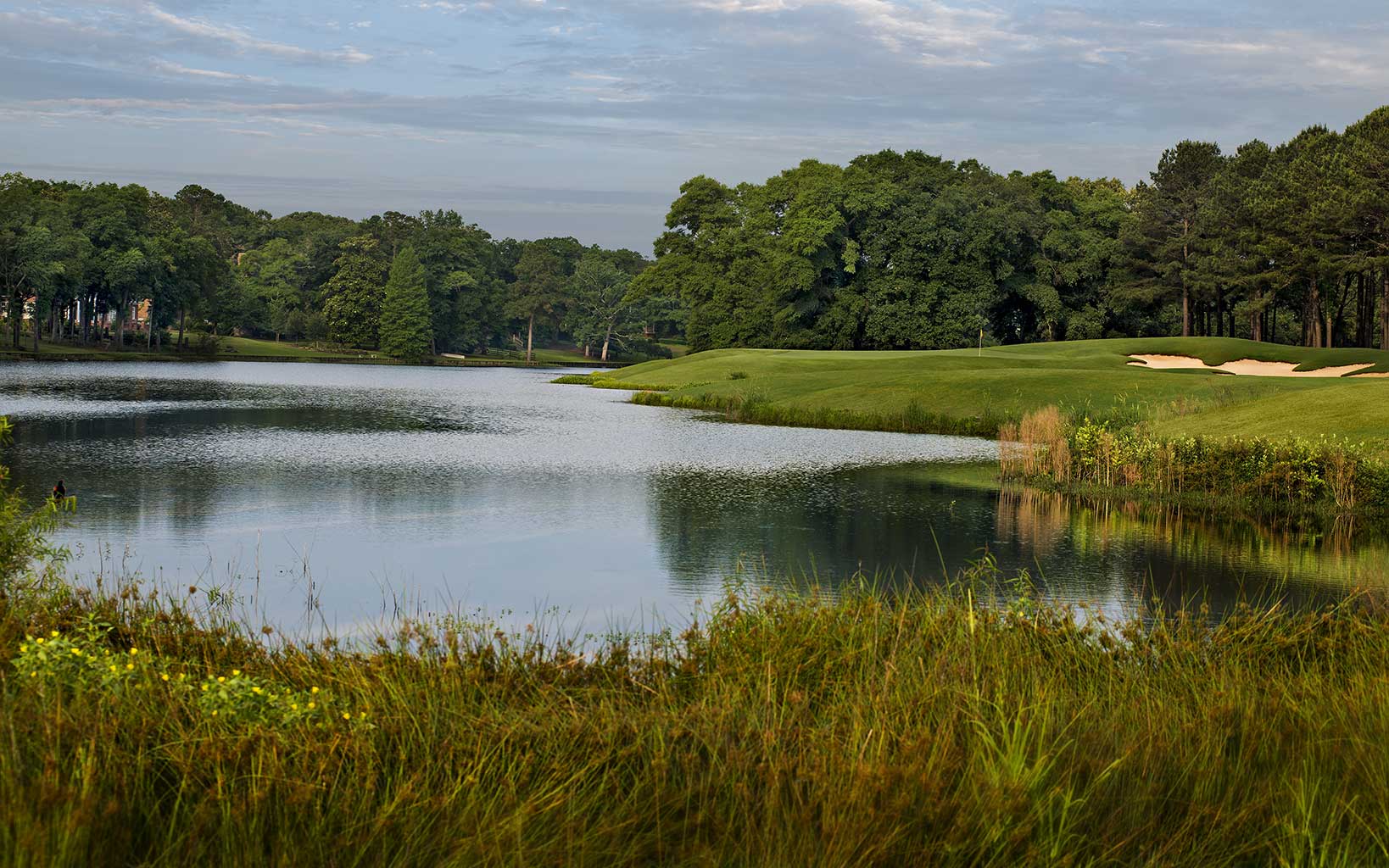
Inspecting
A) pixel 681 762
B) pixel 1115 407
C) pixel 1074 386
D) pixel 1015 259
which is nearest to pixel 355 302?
pixel 1015 259

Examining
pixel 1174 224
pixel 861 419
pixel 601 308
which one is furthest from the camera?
pixel 601 308

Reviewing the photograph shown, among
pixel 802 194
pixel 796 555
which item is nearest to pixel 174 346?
pixel 802 194

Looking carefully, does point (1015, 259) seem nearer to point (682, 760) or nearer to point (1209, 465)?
point (1209, 465)

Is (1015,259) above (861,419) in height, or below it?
above

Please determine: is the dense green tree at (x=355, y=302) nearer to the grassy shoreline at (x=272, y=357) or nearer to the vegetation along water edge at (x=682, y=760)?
the grassy shoreline at (x=272, y=357)

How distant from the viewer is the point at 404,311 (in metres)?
112

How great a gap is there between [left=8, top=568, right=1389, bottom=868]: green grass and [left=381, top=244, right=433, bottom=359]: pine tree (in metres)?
106

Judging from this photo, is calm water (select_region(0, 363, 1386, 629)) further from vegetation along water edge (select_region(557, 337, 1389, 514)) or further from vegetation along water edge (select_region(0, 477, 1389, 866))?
vegetation along water edge (select_region(0, 477, 1389, 866))

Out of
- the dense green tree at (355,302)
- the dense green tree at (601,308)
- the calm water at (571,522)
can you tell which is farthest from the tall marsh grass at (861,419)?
the dense green tree at (601,308)

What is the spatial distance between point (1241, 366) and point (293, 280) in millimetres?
96232

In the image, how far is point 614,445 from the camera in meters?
29.6

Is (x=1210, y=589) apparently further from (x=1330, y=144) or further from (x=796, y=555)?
(x=1330, y=144)

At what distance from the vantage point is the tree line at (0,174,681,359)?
269 ft

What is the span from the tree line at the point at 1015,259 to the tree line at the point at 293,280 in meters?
15.8
